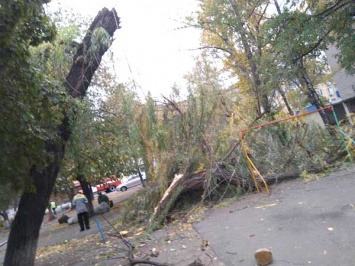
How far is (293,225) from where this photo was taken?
5.96 meters

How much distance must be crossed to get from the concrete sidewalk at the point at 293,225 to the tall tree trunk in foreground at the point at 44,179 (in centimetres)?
328

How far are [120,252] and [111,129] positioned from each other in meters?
4.81

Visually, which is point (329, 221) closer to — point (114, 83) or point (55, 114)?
point (55, 114)

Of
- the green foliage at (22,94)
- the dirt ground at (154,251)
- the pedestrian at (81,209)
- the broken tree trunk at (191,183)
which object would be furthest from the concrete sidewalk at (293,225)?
the pedestrian at (81,209)

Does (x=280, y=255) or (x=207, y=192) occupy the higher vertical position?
(x=207, y=192)

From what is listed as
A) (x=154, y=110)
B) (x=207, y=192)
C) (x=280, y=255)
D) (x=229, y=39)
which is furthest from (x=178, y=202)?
(x=229, y=39)

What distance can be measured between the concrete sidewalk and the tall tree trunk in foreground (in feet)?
10.7

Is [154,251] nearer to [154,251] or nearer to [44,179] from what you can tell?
[154,251]

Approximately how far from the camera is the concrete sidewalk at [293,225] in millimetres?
4664

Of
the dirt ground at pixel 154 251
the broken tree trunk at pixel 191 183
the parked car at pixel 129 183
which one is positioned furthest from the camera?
the parked car at pixel 129 183

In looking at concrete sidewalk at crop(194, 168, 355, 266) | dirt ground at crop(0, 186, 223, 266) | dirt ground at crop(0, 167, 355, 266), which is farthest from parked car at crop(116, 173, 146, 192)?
concrete sidewalk at crop(194, 168, 355, 266)

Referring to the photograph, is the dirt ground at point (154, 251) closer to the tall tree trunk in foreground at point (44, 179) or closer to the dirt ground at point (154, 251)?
the dirt ground at point (154, 251)

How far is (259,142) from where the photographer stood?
36.7 feet

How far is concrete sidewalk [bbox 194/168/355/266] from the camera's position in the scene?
466 cm
